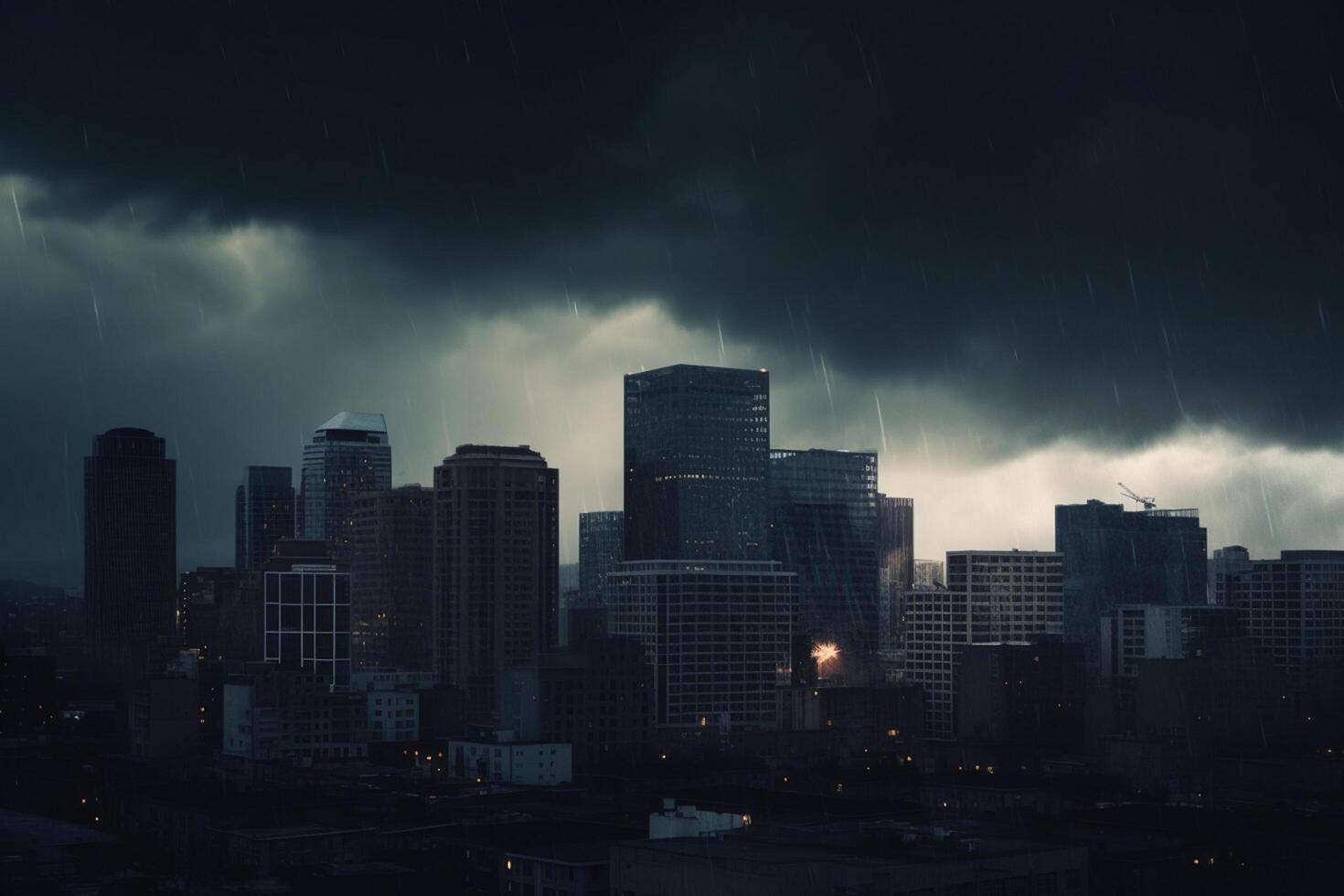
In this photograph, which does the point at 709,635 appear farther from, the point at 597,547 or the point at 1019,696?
the point at 597,547

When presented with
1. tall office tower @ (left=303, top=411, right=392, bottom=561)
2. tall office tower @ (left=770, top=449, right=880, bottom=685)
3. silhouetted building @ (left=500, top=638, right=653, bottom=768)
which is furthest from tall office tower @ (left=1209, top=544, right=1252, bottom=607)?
tall office tower @ (left=303, top=411, right=392, bottom=561)

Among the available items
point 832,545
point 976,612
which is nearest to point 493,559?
point 832,545

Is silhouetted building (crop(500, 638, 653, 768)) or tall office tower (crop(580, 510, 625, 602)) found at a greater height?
tall office tower (crop(580, 510, 625, 602))

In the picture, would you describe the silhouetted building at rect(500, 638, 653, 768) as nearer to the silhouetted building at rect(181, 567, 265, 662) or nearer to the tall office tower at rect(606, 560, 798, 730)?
the tall office tower at rect(606, 560, 798, 730)

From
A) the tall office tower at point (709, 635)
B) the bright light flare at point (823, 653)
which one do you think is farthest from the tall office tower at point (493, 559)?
the bright light flare at point (823, 653)

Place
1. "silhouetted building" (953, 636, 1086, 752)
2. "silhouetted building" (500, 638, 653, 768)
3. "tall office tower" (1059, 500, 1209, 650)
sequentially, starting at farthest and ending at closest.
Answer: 1. "tall office tower" (1059, 500, 1209, 650)
2. "silhouetted building" (953, 636, 1086, 752)
3. "silhouetted building" (500, 638, 653, 768)

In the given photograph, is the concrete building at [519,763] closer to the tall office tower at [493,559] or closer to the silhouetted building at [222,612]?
the tall office tower at [493,559]

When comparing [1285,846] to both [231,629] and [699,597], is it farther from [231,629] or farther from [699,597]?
[231,629]
